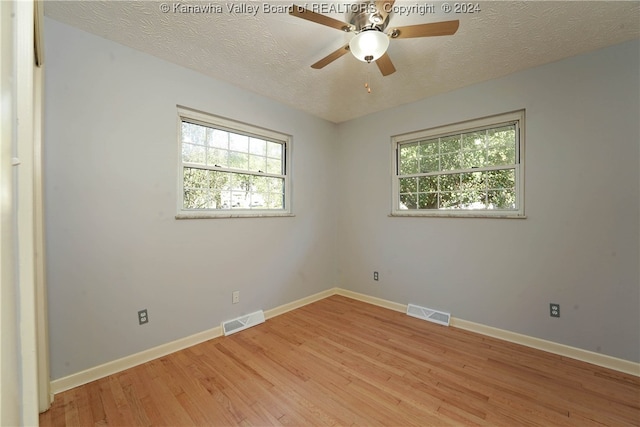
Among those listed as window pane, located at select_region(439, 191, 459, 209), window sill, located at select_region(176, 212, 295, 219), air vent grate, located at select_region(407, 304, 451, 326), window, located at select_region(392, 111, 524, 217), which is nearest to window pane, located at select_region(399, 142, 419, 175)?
window, located at select_region(392, 111, 524, 217)

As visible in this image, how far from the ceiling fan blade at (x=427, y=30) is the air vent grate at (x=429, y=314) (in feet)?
8.69

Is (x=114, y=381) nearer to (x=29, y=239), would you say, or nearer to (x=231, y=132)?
(x=29, y=239)

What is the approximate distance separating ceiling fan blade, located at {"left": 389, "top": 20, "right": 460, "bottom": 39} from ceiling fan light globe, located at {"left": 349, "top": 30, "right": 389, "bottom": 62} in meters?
0.11

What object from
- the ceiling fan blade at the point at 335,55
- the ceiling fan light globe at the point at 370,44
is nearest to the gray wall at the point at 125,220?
the ceiling fan blade at the point at 335,55

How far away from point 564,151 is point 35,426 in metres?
3.45

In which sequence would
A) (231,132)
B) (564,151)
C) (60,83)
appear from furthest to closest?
(231,132)
(564,151)
(60,83)

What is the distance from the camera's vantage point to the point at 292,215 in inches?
130

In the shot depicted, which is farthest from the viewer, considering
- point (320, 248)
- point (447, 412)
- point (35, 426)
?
point (320, 248)

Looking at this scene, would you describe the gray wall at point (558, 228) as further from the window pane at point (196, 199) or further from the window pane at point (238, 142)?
the window pane at point (196, 199)

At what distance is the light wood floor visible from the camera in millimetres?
1557

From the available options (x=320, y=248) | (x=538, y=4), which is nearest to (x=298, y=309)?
(x=320, y=248)

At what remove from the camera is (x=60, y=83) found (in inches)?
70.9

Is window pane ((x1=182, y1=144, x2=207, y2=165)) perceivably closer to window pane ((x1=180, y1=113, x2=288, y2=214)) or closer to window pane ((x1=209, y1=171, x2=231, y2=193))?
window pane ((x1=180, y1=113, x2=288, y2=214))

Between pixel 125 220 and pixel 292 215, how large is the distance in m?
1.73
